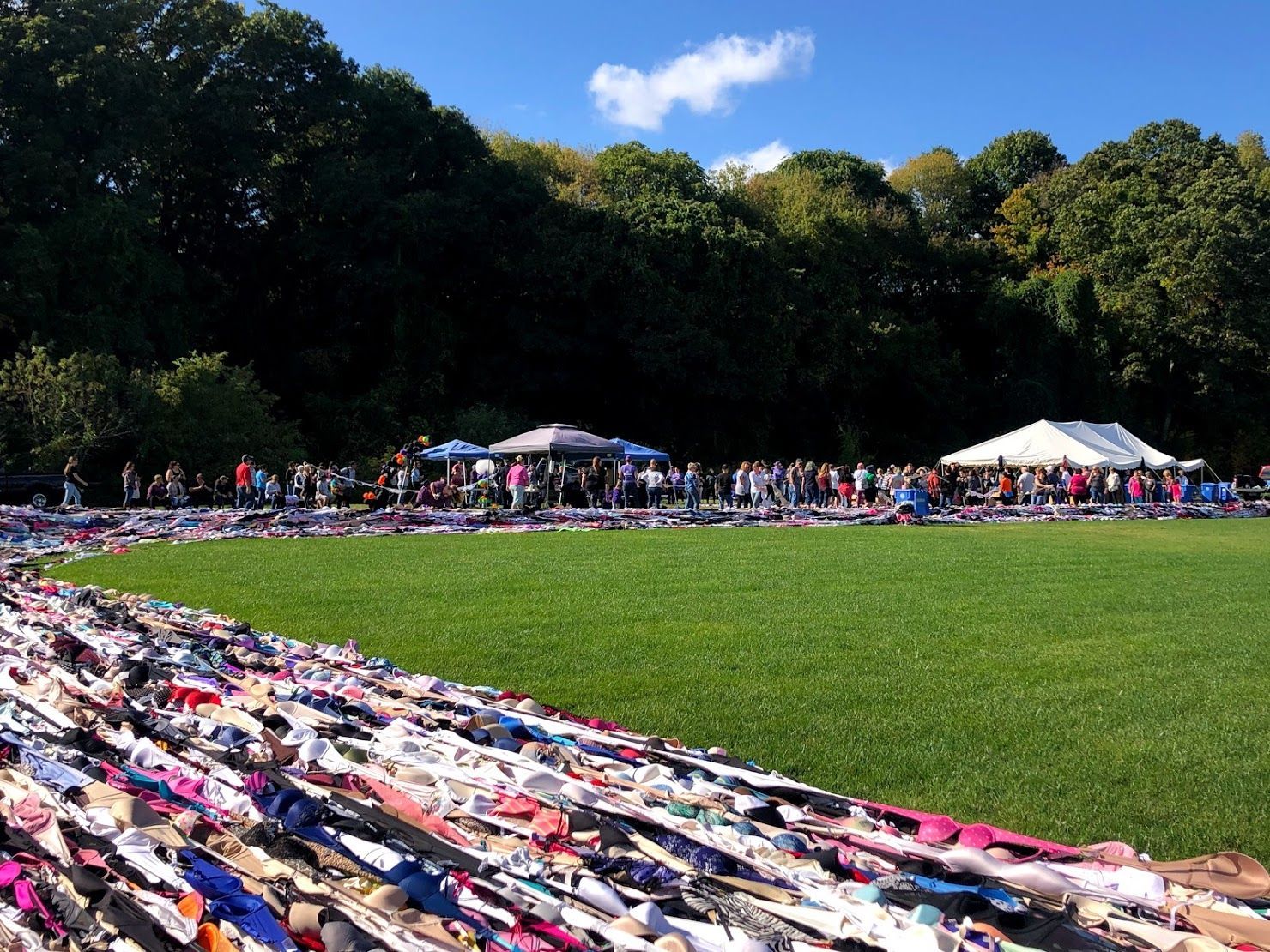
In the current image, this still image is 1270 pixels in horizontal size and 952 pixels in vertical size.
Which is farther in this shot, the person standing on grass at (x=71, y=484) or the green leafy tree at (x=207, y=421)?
the green leafy tree at (x=207, y=421)

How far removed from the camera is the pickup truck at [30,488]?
85.7ft

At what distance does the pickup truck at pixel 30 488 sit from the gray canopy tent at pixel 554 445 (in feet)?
39.3

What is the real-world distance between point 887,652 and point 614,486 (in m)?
22.9

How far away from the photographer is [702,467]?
1719 inches

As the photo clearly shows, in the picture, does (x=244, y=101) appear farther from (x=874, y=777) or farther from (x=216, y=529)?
(x=874, y=777)

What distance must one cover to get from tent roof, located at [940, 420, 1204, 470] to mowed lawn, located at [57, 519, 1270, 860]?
18453 millimetres

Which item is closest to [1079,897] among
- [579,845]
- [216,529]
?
[579,845]

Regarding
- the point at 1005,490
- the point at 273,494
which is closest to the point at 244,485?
the point at 273,494

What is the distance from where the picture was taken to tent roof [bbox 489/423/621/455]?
1187 inches

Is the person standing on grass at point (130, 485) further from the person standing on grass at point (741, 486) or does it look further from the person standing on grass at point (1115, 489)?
the person standing on grass at point (1115, 489)

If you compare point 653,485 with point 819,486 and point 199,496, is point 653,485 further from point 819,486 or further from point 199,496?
point 199,496

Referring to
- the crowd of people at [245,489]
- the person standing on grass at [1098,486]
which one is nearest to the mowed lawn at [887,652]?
the crowd of people at [245,489]

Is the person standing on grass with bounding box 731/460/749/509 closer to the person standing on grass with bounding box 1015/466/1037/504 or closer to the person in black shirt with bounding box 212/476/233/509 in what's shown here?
the person standing on grass with bounding box 1015/466/1037/504

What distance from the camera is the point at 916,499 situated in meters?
28.4
